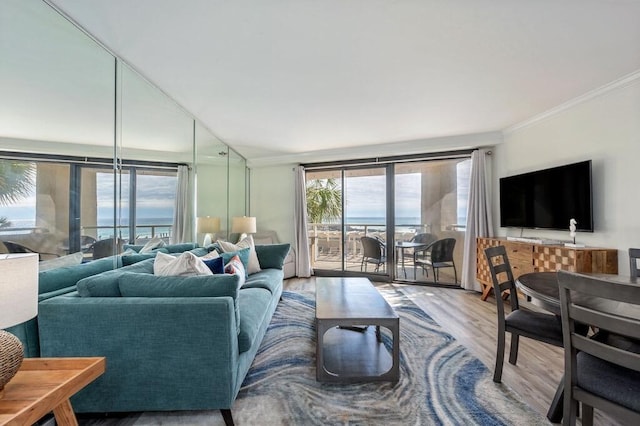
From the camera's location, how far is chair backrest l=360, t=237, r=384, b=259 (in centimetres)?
506

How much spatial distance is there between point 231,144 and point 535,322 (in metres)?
4.51

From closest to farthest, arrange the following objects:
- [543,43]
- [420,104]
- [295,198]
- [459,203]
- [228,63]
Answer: [543,43] < [228,63] < [420,104] < [459,203] < [295,198]

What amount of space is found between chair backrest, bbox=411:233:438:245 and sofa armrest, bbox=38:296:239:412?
399 centimetres

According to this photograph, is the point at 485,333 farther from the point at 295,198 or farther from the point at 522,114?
the point at 295,198

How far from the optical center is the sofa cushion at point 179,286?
5.32ft

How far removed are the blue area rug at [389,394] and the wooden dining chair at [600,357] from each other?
1.74 ft

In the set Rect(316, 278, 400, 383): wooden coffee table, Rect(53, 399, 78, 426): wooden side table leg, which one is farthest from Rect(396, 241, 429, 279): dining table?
Rect(53, 399, 78, 426): wooden side table leg

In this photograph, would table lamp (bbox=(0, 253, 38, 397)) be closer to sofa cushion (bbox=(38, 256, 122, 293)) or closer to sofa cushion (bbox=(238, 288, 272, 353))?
sofa cushion (bbox=(38, 256, 122, 293))

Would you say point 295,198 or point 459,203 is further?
point 295,198

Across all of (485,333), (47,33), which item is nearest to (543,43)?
(485,333)

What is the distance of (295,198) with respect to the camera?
18.1 feet

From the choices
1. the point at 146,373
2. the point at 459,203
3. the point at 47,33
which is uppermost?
the point at 47,33

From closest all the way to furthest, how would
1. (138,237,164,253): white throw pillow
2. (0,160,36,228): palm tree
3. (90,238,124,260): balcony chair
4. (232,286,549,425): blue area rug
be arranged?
(0,160,36,228): palm tree
(232,286,549,425): blue area rug
(90,238,124,260): balcony chair
(138,237,164,253): white throw pillow

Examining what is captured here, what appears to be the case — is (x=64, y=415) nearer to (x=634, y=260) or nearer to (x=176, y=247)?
(x=176, y=247)
